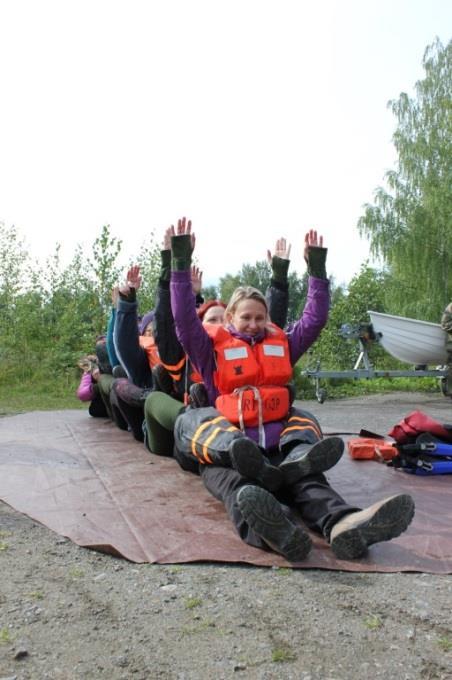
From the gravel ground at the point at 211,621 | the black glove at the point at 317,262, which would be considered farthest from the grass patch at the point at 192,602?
the black glove at the point at 317,262

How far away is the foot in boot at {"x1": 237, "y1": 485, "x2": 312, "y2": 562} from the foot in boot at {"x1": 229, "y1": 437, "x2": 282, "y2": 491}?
0.31m

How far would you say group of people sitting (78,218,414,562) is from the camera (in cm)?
254

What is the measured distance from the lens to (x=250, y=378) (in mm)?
3506

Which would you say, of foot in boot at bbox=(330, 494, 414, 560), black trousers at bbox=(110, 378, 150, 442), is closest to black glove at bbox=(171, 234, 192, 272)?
foot in boot at bbox=(330, 494, 414, 560)

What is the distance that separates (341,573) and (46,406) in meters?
7.97

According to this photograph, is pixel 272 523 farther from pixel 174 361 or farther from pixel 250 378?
pixel 174 361

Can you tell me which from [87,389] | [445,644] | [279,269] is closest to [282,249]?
[279,269]

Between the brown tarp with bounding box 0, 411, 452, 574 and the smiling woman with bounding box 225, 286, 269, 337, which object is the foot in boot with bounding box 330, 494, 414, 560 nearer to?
the brown tarp with bounding box 0, 411, 452, 574

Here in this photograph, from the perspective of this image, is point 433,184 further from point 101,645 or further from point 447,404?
point 101,645

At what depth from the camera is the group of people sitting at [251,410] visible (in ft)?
8.34

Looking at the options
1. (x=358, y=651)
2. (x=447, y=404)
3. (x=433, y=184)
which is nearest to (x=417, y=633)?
(x=358, y=651)

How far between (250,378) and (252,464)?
726 millimetres

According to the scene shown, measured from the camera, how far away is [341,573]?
2449 mm

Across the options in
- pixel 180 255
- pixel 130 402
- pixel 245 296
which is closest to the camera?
pixel 180 255
